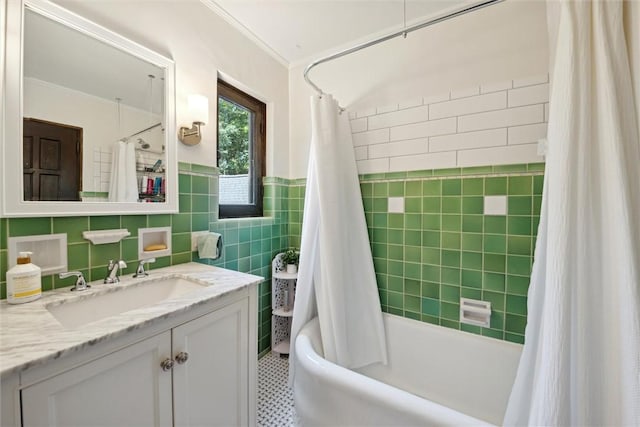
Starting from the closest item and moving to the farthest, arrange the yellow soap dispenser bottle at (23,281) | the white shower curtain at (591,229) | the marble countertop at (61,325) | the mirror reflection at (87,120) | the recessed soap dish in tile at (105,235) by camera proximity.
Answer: the marble countertop at (61,325)
the white shower curtain at (591,229)
the yellow soap dispenser bottle at (23,281)
the mirror reflection at (87,120)
the recessed soap dish in tile at (105,235)

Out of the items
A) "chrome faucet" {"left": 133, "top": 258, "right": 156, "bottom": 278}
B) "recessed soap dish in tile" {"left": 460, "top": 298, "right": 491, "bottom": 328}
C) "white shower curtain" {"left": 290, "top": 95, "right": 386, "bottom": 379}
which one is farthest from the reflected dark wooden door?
"recessed soap dish in tile" {"left": 460, "top": 298, "right": 491, "bottom": 328}

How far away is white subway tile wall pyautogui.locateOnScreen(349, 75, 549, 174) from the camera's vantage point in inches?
53.6

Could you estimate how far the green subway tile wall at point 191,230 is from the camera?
0.97 metres

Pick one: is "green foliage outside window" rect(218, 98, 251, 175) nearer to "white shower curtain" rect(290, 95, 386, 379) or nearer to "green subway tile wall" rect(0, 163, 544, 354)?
"green subway tile wall" rect(0, 163, 544, 354)

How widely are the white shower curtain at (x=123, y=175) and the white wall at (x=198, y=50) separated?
252 mm

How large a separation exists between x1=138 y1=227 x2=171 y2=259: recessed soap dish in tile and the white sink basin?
0.56 feet

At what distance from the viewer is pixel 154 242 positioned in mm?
1291

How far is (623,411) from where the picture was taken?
0.69 m

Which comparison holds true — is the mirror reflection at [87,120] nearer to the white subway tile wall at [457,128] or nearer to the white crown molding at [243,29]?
the white crown molding at [243,29]

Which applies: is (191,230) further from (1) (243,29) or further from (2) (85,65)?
(1) (243,29)

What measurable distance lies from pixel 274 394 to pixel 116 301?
3.64ft

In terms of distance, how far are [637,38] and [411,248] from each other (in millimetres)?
1247

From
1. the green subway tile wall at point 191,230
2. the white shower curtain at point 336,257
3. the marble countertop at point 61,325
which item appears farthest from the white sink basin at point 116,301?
the white shower curtain at point 336,257

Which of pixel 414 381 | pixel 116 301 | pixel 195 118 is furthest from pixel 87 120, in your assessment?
pixel 414 381
